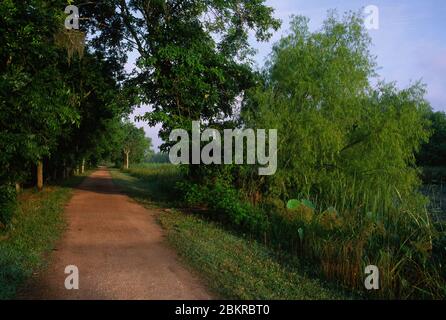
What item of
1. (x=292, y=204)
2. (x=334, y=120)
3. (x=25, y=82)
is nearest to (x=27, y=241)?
(x=25, y=82)

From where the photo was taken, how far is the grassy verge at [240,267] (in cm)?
616

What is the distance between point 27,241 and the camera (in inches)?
347

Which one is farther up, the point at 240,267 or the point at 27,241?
the point at 27,241

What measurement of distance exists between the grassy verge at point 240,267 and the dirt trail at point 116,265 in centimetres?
38

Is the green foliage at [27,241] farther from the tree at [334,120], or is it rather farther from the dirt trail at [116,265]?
the tree at [334,120]

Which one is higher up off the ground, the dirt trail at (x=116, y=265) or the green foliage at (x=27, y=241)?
the green foliage at (x=27, y=241)

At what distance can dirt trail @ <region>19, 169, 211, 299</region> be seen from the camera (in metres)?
5.81

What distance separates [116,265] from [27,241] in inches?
122

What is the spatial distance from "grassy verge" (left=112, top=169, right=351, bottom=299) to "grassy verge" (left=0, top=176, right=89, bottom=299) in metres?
3.02

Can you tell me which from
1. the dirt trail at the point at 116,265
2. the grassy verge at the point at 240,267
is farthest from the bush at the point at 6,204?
the grassy verge at the point at 240,267

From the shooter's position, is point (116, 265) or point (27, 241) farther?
point (27, 241)

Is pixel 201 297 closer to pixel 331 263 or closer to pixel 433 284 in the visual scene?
pixel 331 263

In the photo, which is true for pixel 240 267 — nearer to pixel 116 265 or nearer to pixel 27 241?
pixel 116 265

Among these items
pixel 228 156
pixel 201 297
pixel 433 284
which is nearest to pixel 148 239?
pixel 201 297
